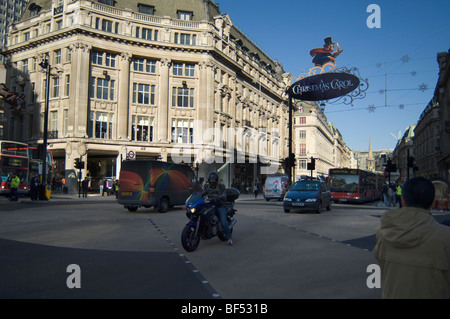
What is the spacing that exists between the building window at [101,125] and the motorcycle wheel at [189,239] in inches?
1242

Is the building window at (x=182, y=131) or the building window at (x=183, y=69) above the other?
the building window at (x=183, y=69)

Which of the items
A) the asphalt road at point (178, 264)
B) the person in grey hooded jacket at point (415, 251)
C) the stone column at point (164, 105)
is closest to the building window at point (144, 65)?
the stone column at point (164, 105)

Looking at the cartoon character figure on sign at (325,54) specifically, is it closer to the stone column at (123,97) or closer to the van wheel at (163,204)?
the van wheel at (163,204)

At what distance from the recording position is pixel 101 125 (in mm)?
37844

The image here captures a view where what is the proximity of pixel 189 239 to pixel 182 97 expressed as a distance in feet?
115

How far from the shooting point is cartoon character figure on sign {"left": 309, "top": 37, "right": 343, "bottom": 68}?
77.9 ft

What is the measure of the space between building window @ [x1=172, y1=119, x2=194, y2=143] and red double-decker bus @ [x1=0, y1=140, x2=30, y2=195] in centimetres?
1577

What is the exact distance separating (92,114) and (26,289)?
3472 cm

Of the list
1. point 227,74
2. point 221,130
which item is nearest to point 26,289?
point 221,130

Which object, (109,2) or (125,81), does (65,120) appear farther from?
(109,2)

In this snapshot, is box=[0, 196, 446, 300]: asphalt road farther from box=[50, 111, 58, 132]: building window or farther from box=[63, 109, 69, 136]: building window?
box=[50, 111, 58, 132]: building window

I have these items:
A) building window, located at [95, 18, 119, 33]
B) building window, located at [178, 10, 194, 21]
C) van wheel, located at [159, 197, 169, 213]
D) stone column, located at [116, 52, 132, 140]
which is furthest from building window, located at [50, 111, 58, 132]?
van wheel, located at [159, 197, 169, 213]

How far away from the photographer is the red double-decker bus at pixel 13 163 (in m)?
26.2
